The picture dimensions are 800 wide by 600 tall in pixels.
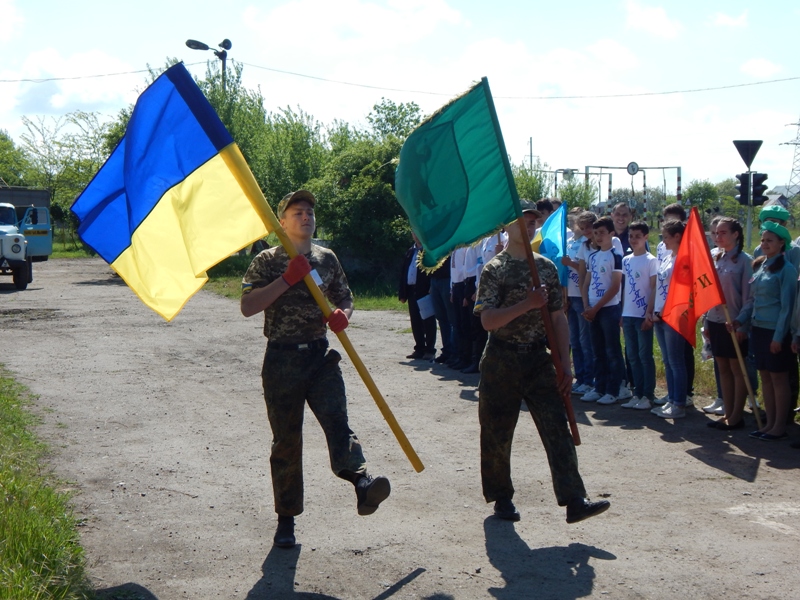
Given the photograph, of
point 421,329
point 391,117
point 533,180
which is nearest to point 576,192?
point 533,180

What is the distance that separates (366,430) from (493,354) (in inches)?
116

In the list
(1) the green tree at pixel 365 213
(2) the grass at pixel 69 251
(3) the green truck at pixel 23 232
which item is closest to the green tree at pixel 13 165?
(2) the grass at pixel 69 251

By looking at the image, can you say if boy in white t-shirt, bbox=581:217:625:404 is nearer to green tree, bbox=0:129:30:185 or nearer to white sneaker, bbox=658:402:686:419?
white sneaker, bbox=658:402:686:419

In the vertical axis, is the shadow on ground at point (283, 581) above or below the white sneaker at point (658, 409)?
below

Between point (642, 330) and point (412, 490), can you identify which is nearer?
point (412, 490)

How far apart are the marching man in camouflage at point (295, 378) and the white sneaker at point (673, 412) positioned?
4.48 metres

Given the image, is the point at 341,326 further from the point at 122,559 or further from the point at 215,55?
the point at 215,55

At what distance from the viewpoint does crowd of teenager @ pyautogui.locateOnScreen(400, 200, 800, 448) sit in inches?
308

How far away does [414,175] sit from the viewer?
5766 mm

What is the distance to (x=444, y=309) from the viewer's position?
12602mm

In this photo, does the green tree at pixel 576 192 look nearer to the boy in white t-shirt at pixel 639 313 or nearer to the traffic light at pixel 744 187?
the traffic light at pixel 744 187

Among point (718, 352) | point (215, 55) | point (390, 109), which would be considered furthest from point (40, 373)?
point (215, 55)

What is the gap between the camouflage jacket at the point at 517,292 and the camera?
5656 mm

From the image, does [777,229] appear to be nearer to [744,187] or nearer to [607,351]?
[607,351]
